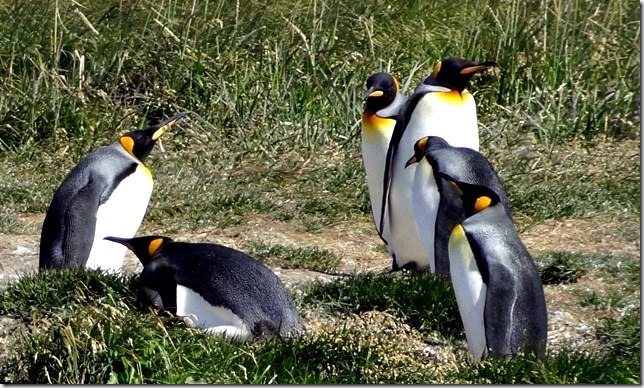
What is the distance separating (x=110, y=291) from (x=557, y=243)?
2556 mm

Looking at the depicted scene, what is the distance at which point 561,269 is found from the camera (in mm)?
5840

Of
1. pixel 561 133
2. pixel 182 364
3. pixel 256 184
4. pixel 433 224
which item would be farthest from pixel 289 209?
pixel 182 364

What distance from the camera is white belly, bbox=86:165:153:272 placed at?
6184mm

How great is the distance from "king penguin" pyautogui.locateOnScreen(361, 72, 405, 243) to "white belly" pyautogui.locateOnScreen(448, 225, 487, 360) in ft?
6.31

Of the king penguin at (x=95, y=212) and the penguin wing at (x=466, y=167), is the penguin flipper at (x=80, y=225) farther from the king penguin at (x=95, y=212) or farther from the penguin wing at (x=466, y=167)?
the penguin wing at (x=466, y=167)

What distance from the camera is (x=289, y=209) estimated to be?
7191 mm

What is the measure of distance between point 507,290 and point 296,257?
1.71m

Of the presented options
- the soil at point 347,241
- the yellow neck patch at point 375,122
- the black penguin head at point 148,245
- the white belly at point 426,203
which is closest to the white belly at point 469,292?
the soil at point 347,241

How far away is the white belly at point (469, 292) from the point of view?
472cm

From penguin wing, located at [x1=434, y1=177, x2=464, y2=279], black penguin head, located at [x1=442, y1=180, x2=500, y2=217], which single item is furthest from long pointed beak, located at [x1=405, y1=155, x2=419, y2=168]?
black penguin head, located at [x1=442, y1=180, x2=500, y2=217]

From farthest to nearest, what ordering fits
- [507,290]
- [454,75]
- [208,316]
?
[454,75], [208,316], [507,290]

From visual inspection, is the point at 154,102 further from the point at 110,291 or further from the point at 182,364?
the point at 182,364

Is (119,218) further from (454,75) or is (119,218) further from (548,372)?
(548,372)

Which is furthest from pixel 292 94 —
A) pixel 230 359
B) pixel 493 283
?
pixel 230 359
